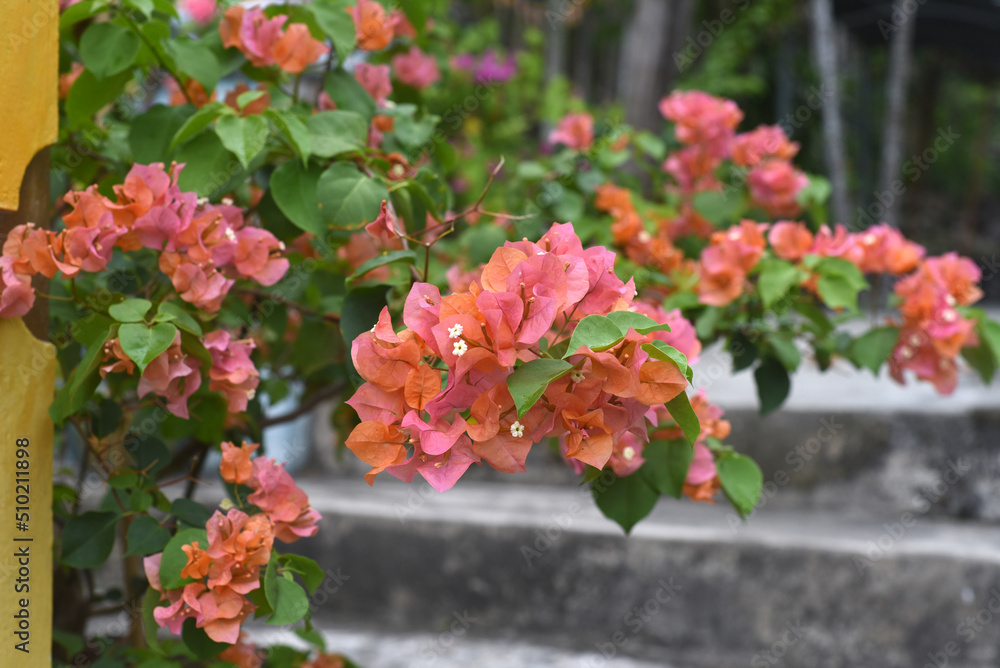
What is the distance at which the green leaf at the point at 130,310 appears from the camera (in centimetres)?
60

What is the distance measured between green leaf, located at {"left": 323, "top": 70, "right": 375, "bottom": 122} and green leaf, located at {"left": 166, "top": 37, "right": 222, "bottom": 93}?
0.12 meters

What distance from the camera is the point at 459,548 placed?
5.24ft

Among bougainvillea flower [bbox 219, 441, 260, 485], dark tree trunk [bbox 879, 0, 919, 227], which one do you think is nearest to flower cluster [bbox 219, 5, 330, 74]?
bougainvillea flower [bbox 219, 441, 260, 485]

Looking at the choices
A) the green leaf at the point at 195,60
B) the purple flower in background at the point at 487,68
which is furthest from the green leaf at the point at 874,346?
the purple flower in background at the point at 487,68

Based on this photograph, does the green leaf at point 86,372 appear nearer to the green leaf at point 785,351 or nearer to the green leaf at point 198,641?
the green leaf at point 198,641

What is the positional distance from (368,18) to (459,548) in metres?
1.05

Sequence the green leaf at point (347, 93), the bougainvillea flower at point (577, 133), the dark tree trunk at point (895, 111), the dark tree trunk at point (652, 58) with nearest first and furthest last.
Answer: the green leaf at point (347, 93)
the bougainvillea flower at point (577, 133)
the dark tree trunk at point (652, 58)
the dark tree trunk at point (895, 111)

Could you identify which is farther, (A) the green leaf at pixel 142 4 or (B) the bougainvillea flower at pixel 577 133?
(B) the bougainvillea flower at pixel 577 133

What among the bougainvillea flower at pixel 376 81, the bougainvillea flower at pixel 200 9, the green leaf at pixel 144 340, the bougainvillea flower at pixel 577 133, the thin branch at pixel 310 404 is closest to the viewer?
the green leaf at pixel 144 340

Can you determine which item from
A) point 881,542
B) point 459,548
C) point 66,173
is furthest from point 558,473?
point 66,173

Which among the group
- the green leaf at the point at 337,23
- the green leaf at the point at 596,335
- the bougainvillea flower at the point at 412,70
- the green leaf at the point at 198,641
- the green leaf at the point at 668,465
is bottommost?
the green leaf at the point at 198,641

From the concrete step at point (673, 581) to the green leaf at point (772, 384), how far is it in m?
0.49

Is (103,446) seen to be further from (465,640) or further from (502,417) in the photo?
(465,640)

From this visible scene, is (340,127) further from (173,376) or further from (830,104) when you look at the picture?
(830,104)
